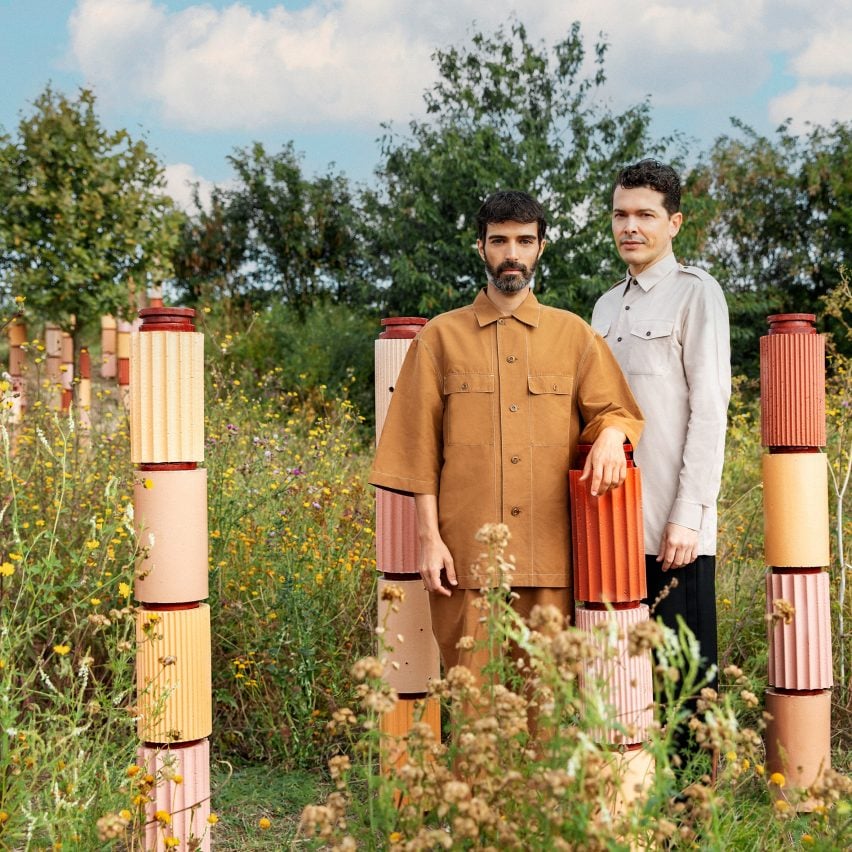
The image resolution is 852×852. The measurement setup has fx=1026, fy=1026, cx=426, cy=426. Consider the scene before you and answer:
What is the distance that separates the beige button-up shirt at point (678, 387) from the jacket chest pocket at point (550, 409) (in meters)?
0.33

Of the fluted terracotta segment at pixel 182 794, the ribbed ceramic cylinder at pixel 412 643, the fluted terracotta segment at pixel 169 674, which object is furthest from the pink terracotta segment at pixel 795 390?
the fluted terracotta segment at pixel 182 794

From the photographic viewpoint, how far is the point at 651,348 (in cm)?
296

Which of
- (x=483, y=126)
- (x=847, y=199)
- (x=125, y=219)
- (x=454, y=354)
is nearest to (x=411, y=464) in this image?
(x=454, y=354)

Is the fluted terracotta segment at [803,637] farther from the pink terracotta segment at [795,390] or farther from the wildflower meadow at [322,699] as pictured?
the pink terracotta segment at [795,390]

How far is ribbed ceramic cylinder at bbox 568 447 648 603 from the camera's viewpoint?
2.60m

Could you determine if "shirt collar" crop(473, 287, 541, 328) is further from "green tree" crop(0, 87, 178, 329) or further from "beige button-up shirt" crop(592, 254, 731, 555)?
"green tree" crop(0, 87, 178, 329)

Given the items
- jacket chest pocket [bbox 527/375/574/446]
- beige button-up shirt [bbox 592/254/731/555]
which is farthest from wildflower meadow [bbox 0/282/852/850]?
beige button-up shirt [bbox 592/254/731/555]

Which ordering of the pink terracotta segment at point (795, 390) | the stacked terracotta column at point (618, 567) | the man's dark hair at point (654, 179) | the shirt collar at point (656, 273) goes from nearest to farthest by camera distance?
1. the stacked terracotta column at point (618, 567)
2. the man's dark hair at point (654, 179)
3. the shirt collar at point (656, 273)
4. the pink terracotta segment at point (795, 390)

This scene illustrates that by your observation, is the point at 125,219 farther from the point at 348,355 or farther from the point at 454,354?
the point at 454,354

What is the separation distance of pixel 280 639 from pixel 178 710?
0.98m

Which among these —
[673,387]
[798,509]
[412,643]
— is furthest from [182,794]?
[798,509]

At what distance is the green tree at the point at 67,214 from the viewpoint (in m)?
12.5

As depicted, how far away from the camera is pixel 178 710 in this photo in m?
2.71

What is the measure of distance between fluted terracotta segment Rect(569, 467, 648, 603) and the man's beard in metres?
0.51
